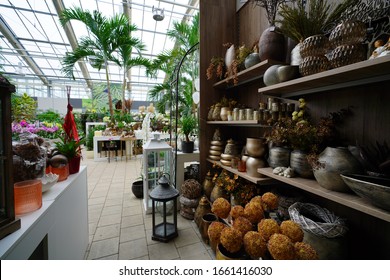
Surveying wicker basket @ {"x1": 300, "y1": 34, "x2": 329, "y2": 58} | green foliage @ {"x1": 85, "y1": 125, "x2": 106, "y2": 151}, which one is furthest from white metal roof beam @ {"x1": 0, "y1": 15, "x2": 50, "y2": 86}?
wicker basket @ {"x1": 300, "y1": 34, "x2": 329, "y2": 58}

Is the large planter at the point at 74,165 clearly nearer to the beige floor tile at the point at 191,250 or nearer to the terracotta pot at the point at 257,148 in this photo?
the beige floor tile at the point at 191,250

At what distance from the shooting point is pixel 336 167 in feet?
2.83

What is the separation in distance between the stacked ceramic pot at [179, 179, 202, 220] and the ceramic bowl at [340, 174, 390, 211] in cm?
149

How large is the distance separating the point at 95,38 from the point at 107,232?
14.9ft

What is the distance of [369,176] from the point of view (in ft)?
2.44

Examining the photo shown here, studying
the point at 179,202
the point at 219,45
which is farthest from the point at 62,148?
the point at 219,45

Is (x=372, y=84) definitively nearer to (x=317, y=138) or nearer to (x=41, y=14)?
(x=317, y=138)

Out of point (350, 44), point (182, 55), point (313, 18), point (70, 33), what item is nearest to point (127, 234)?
point (350, 44)

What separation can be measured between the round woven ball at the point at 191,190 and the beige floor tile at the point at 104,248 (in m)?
0.80

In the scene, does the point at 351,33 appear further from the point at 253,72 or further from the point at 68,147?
the point at 68,147

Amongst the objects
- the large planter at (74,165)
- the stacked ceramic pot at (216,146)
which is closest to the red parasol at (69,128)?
the large planter at (74,165)

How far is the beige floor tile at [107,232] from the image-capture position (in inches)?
67.0

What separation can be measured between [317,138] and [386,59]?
471 millimetres

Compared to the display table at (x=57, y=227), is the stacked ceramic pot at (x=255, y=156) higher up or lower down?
higher up
